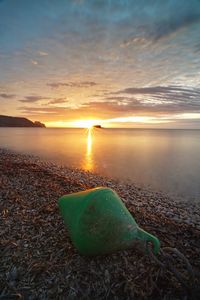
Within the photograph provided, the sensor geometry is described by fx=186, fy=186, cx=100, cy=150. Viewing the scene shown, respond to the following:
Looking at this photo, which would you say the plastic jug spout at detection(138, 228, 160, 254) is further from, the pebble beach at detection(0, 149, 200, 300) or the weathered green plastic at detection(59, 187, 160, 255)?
the pebble beach at detection(0, 149, 200, 300)

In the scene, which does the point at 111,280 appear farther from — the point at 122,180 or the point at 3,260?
the point at 122,180

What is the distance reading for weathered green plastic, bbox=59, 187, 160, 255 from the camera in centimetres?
344

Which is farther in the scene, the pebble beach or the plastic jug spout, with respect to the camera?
the plastic jug spout

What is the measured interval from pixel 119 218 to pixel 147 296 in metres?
1.28

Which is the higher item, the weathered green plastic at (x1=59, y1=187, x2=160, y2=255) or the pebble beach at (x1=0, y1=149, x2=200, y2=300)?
the weathered green plastic at (x1=59, y1=187, x2=160, y2=255)

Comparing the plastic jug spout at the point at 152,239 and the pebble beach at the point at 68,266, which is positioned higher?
the plastic jug spout at the point at 152,239

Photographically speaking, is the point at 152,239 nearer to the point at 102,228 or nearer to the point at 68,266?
the point at 102,228

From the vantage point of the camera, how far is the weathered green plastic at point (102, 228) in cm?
344

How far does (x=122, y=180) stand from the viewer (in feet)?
46.5

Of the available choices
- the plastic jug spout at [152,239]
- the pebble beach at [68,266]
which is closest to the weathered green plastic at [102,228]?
the plastic jug spout at [152,239]

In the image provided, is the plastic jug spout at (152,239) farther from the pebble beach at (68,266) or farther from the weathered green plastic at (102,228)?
the pebble beach at (68,266)

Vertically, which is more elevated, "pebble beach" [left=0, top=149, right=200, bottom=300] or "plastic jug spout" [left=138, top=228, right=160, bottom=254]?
"plastic jug spout" [left=138, top=228, right=160, bottom=254]

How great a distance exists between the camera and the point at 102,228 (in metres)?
3.44

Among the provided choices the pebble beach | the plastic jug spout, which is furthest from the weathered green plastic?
the pebble beach
